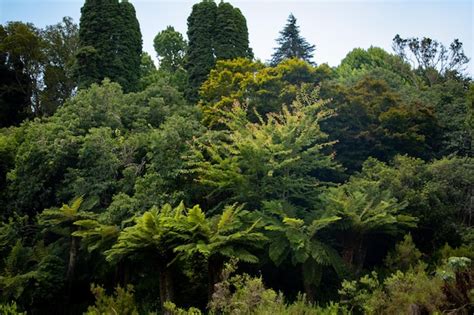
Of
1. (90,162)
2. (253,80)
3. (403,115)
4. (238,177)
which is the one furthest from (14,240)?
(403,115)

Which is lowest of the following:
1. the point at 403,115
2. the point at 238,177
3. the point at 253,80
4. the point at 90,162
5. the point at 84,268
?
the point at 84,268

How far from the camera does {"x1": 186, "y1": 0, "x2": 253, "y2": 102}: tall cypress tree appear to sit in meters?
24.4

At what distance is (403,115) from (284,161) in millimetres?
6422

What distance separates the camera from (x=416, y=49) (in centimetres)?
3466

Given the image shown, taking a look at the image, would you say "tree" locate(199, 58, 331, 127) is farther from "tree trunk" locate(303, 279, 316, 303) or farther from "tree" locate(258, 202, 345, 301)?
"tree trunk" locate(303, 279, 316, 303)

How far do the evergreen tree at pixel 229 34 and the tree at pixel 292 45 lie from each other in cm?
1185

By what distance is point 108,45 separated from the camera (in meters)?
24.9

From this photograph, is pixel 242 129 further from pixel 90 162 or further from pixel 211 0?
pixel 211 0

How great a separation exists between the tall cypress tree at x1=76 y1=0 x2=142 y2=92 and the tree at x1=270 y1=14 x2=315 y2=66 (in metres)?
14.4

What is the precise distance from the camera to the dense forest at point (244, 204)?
10062 mm

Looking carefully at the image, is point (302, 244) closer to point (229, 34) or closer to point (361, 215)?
point (361, 215)

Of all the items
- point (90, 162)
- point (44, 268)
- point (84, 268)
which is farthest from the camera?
point (90, 162)

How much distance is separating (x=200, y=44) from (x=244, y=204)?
52.4ft

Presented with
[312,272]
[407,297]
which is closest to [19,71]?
[312,272]
